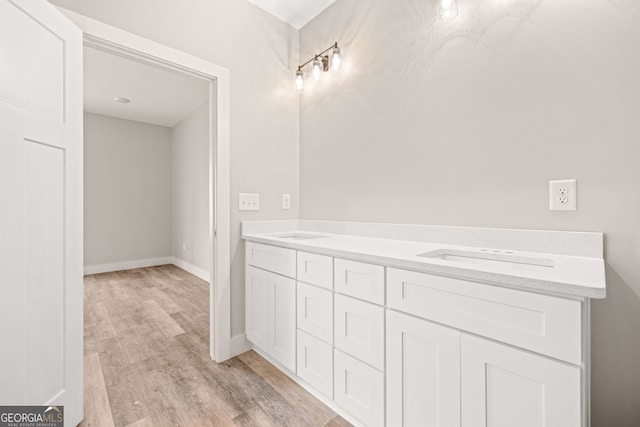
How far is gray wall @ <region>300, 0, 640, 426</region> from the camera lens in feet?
3.40

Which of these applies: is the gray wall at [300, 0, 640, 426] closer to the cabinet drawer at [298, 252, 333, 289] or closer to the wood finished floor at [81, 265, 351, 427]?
the cabinet drawer at [298, 252, 333, 289]

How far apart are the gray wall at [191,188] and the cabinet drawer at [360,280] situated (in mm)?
2976

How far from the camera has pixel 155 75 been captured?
312 cm

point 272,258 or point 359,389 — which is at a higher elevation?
point 272,258

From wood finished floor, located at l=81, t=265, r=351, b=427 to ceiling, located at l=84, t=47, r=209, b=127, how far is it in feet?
7.28

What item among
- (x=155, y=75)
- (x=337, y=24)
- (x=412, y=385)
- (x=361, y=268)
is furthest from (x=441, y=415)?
(x=155, y=75)

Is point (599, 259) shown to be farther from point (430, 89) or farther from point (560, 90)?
point (430, 89)

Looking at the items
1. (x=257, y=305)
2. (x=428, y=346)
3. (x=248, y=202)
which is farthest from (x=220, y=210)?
(x=428, y=346)

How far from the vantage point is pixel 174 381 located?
1.68 meters

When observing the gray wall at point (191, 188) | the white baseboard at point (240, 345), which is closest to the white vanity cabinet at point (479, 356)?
the white baseboard at point (240, 345)

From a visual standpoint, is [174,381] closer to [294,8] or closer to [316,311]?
[316,311]

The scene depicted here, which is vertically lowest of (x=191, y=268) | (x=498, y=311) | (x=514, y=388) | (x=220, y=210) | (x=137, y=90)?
(x=191, y=268)

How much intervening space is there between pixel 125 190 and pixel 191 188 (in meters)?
1.19

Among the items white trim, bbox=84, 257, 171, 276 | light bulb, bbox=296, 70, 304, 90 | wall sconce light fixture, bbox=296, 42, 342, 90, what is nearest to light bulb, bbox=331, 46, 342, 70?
wall sconce light fixture, bbox=296, 42, 342, 90
